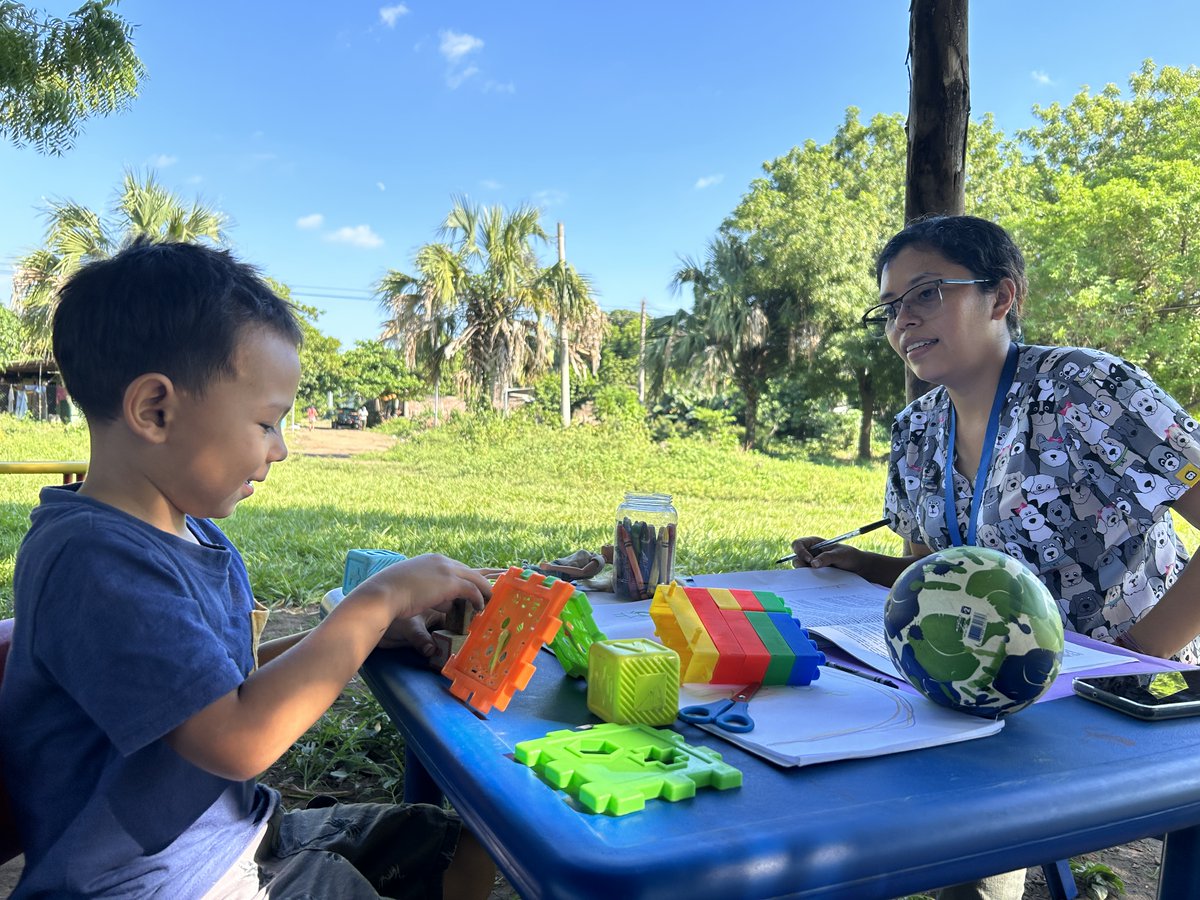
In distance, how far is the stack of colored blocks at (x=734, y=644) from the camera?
3.49 ft

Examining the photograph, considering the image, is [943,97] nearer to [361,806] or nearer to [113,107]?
[361,806]

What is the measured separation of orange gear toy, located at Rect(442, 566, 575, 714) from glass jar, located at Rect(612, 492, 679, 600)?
1.79ft

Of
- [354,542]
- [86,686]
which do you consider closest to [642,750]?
[86,686]

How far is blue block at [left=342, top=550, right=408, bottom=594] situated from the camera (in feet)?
4.74

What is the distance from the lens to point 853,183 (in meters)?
22.6

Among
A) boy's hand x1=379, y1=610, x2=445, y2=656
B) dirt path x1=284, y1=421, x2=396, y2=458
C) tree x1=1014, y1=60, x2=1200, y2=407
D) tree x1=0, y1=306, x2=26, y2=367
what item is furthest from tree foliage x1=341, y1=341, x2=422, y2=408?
boy's hand x1=379, y1=610, x2=445, y2=656

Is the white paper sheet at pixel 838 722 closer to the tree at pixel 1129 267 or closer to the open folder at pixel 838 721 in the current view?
the open folder at pixel 838 721

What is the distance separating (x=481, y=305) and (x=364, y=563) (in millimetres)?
14269

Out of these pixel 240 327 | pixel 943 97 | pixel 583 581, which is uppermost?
pixel 943 97

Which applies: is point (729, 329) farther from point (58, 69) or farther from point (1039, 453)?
point (1039, 453)

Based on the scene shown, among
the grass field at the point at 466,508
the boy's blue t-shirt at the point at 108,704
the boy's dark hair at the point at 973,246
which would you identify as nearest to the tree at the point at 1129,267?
the grass field at the point at 466,508

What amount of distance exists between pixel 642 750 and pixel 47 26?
5.53 meters

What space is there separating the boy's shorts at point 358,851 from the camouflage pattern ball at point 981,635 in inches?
29.7

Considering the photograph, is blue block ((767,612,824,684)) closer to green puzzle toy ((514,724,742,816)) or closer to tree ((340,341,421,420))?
green puzzle toy ((514,724,742,816))
